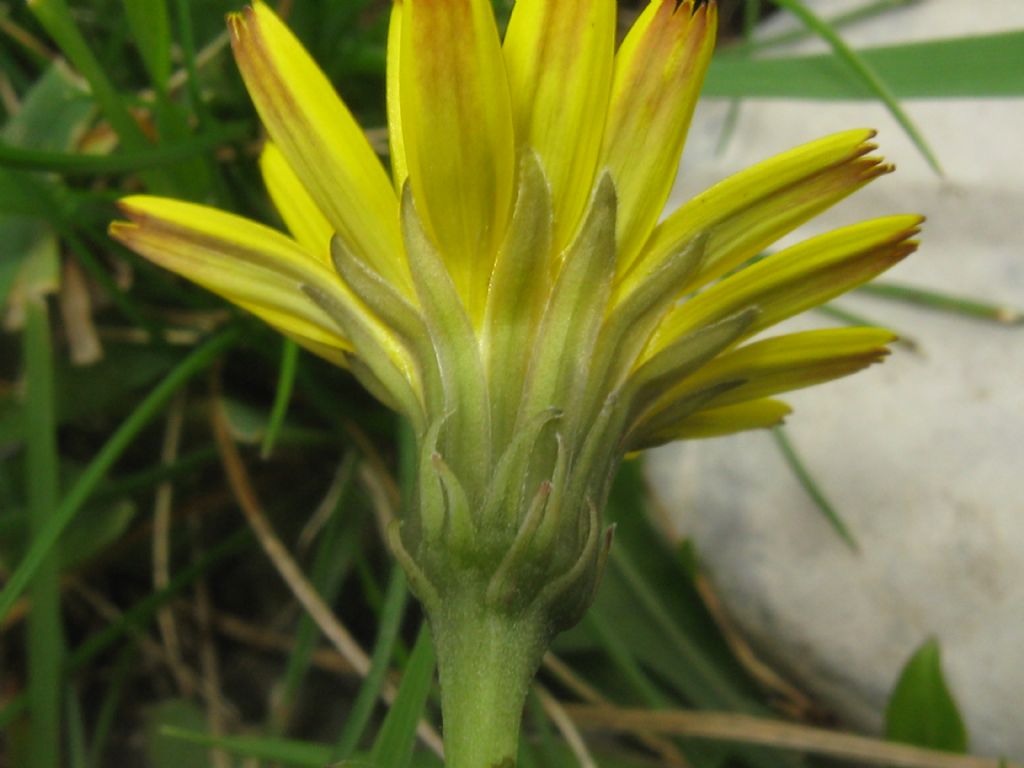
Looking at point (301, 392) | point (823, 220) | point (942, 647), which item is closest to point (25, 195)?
point (301, 392)

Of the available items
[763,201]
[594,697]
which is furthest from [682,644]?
[763,201]

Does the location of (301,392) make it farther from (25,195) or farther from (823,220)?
(823,220)

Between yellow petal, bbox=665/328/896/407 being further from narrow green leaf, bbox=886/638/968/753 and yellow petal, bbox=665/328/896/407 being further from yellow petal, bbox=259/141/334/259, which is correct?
narrow green leaf, bbox=886/638/968/753

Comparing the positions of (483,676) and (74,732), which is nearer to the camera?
(483,676)

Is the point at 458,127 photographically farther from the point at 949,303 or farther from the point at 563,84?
the point at 949,303

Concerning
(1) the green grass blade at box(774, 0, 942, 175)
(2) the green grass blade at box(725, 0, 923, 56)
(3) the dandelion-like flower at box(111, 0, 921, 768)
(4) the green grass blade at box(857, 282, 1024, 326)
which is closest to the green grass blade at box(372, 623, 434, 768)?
(3) the dandelion-like flower at box(111, 0, 921, 768)

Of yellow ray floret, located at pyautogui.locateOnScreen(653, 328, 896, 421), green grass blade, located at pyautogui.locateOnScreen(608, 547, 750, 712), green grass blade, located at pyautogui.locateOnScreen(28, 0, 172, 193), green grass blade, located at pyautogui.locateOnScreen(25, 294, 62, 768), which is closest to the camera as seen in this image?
yellow ray floret, located at pyautogui.locateOnScreen(653, 328, 896, 421)

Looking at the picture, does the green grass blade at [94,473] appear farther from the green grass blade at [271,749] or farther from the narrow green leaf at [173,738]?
the narrow green leaf at [173,738]
